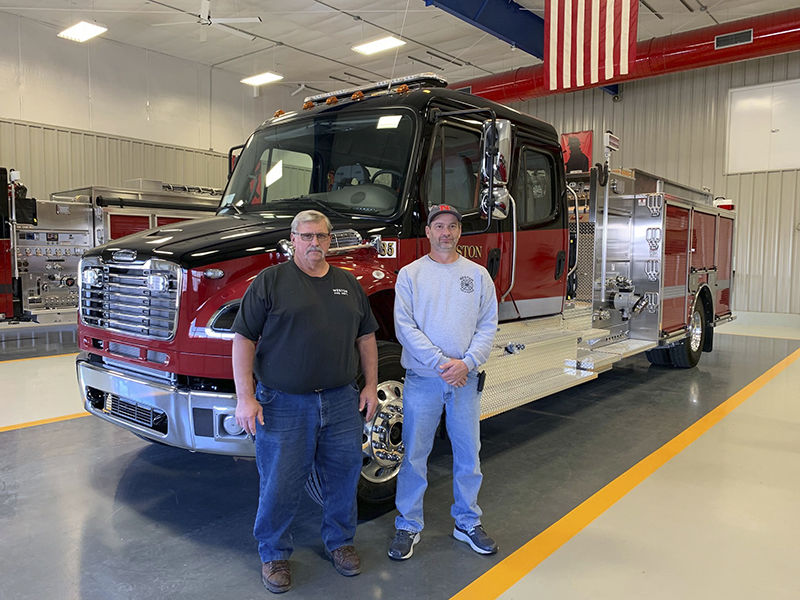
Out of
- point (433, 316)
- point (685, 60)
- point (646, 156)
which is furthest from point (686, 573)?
point (646, 156)

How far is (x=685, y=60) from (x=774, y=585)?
11324 mm

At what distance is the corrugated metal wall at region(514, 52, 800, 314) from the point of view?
13695 mm

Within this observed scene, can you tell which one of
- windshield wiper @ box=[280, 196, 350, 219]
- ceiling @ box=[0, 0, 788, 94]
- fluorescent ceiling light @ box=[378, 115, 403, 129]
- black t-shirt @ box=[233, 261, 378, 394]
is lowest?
black t-shirt @ box=[233, 261, 378, 394]

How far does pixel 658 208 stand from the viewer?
6938mm

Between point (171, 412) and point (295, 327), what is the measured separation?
96 centimetres

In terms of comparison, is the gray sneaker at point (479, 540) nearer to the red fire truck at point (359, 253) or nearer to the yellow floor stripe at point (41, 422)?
the red fire truck at point (359, 253)

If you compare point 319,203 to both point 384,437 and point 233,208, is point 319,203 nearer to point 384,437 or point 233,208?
point 233,208

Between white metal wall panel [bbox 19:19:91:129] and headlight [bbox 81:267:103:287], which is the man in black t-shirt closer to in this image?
headlight [bbox 81:267:103:287]

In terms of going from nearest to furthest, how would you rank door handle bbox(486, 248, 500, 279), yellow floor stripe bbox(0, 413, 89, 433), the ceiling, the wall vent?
door handle bbox(486, 248, 500, 279) → yellow floor stripe bbox(0, 413, 89, 433) → the wall vent → the ceiling

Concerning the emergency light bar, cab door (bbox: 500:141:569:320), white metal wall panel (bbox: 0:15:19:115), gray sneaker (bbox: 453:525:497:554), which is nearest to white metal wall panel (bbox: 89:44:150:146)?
white metal wall panel (bbox: 0:15:19:115)

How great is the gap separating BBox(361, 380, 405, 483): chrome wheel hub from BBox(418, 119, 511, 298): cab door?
0.88m

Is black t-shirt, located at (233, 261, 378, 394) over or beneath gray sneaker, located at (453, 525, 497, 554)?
over

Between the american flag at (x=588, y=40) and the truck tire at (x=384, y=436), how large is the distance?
6.98 meters

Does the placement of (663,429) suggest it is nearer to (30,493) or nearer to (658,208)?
(658,208)
